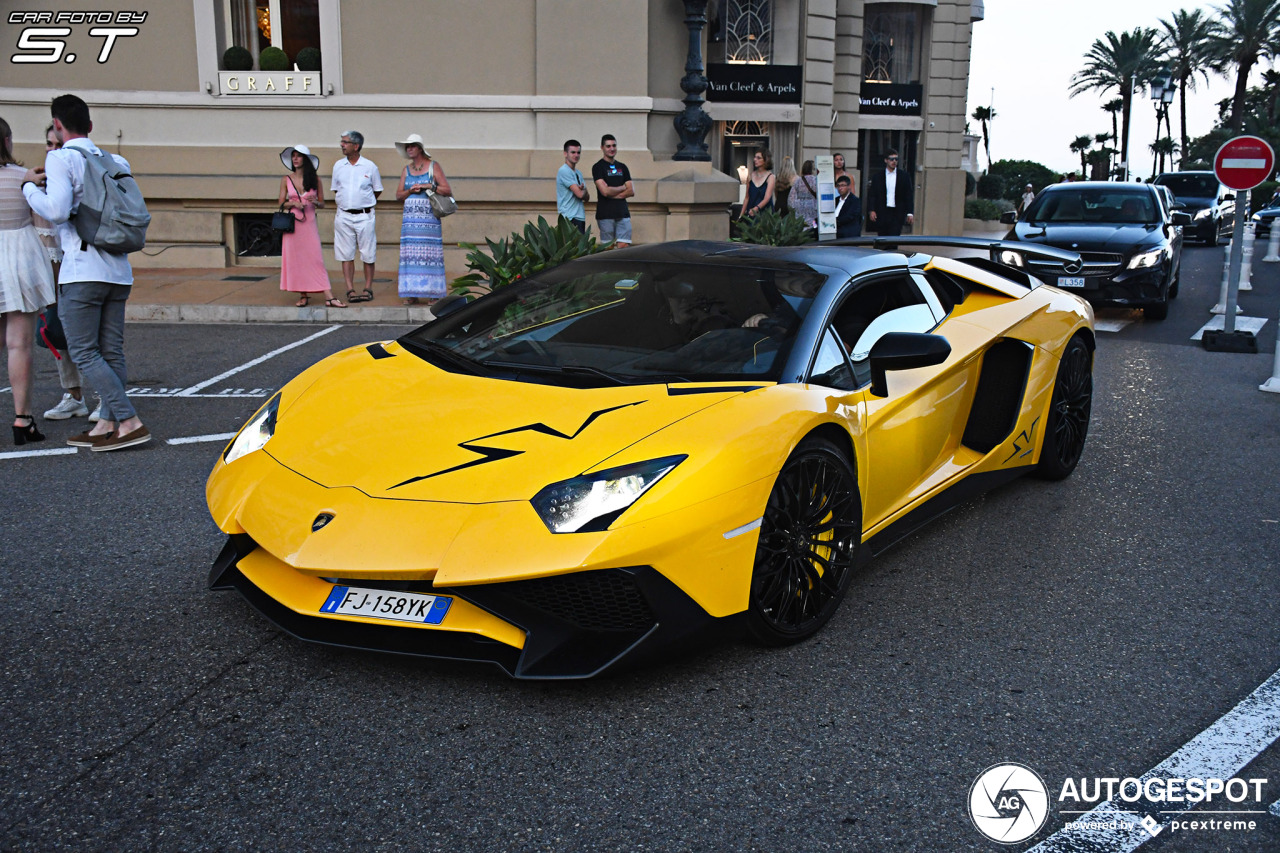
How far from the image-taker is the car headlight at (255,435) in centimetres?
398

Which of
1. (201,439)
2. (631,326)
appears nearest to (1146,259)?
(631,326)

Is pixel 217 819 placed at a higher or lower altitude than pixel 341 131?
lower

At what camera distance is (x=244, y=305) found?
41.8 ft

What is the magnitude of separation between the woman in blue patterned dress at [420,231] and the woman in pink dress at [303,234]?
83 centimetres

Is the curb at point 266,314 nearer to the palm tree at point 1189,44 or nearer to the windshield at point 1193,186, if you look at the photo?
the windshield at point 1193,186

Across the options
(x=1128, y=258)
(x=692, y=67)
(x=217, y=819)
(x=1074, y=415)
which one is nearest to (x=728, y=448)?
(x=217, y=819)

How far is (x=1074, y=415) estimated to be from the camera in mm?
5836

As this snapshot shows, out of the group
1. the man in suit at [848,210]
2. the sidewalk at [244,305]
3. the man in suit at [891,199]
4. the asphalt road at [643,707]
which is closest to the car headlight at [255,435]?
the asphalt road at [643,707]

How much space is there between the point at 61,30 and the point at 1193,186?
2802cm

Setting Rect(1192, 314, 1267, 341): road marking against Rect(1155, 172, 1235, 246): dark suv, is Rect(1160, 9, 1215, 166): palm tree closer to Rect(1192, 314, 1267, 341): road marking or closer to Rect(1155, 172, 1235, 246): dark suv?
Rect(1155, 172, 1235, 246): dark suv

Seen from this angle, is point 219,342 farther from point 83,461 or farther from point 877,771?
point 877,771

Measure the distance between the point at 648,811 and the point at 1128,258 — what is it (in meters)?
12.0

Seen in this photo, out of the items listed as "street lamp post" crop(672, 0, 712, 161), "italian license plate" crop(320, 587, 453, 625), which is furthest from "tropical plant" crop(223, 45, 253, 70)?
"italian license plate" crop(320, 587, 453, 625)

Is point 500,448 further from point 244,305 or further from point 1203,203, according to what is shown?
point 1203,203
